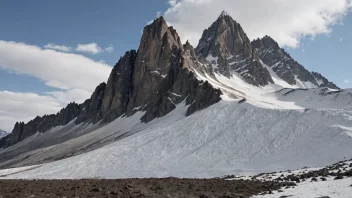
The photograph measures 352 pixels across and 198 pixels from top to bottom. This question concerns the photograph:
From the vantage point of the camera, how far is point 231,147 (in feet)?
206

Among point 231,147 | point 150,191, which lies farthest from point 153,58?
point 150,191

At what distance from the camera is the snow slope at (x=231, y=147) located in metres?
51.3

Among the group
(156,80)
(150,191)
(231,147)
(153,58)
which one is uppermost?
(153,58)

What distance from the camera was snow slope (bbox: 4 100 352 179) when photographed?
51.3 m

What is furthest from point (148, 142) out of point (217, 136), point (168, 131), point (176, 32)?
point (176, 32)

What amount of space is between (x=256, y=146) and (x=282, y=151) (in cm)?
546

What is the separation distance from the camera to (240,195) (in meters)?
21.6

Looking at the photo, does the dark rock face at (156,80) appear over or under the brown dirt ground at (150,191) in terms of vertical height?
over

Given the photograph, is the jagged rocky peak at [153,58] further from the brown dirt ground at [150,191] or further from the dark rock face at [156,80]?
the brown dirt ground at [150,191]

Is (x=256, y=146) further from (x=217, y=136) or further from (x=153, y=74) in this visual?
(x=153, y=74)

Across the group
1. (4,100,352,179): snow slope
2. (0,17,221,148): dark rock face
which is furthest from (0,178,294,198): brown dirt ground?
(0,17,221,148): dark rock face

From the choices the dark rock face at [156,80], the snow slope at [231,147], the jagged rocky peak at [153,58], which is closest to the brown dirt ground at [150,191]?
the snow slope at [231,147]

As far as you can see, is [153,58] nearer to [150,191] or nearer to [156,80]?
[156,80]

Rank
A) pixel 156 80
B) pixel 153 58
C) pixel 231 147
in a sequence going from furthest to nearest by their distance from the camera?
1. pixel 153 58
2. pixel 156 80
3. pixel 231 147
